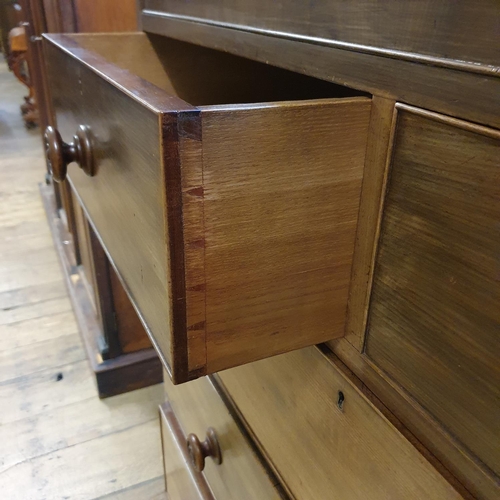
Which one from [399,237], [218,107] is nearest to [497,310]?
[399,237]

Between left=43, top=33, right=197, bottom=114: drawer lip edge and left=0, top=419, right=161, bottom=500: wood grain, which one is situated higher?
left=43, top=33, right=197, bottom=114: drawer lip edge

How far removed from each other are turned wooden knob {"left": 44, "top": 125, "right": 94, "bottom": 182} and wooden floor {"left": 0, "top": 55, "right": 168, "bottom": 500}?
73 cm

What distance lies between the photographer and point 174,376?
13.5 inches

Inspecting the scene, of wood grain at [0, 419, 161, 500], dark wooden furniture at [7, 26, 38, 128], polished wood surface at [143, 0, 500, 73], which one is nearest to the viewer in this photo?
polished wood surface at [143, 0, 500, 73]

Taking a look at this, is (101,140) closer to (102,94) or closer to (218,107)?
(102,94)

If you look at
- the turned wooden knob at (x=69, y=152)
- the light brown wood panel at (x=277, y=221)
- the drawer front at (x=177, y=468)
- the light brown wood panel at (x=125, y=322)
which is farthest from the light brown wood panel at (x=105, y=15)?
the light brown wood panel at (x=277, y=221)

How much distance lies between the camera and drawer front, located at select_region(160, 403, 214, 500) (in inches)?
28.4

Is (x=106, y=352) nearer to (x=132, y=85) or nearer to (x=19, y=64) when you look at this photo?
(x=132, y=85)

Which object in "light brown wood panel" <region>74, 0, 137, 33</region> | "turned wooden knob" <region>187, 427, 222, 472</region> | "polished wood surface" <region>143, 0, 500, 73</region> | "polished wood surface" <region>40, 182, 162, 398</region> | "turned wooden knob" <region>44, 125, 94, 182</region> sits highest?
"polished wood surface" <region>143, 0, 500, 73</region>

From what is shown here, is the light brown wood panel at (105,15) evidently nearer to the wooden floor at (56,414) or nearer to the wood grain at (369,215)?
the wooden floor at (56,414)

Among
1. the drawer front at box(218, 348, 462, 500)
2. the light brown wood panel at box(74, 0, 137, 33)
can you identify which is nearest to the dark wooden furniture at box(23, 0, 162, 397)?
the light brown wood panel at box(74, 0, 137, 33)

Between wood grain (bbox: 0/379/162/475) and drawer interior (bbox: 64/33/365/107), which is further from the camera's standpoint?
wood grain (bbox: 0/379/162/475)

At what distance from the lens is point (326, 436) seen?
0.41 metres

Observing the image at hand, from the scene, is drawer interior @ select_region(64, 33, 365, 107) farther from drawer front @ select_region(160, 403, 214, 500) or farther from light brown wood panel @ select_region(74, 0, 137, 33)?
drawer front @ select_region(160, 403, 214, 500)
